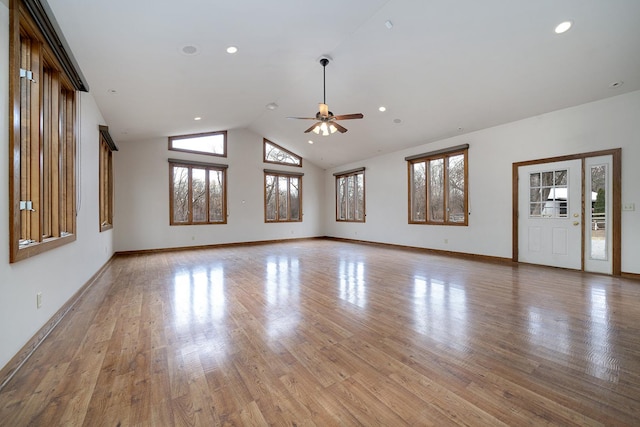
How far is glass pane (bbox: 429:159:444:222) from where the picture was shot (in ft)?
22.3

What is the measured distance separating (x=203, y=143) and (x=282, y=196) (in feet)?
10.1

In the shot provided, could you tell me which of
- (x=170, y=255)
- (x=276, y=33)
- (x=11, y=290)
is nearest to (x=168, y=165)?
(x=170, y=255)

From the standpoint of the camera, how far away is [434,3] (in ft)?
10.4

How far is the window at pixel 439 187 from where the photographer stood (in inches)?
252

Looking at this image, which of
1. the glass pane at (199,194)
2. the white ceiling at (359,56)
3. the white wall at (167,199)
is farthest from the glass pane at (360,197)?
the glass pane at (199,194)

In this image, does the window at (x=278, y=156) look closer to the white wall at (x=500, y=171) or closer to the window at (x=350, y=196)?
the window at (x=350, y=196)

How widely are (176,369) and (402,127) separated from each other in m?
6.27

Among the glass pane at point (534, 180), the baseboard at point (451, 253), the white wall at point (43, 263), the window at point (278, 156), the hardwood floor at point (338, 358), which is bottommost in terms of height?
the hardwood floor at point (338, 358)

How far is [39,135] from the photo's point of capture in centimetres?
242

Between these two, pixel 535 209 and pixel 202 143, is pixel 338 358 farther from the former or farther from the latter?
pixel 202 143

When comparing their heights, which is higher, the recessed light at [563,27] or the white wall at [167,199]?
the recessed light at [563,27]

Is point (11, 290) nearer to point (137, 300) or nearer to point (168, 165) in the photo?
point (137, 300)

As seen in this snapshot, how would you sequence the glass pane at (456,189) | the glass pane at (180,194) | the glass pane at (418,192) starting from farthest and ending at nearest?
the glass pane at (180,194), the glass pane at (418,192), the glass pane at (456,189)

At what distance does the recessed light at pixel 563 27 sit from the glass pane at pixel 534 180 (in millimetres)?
2712
